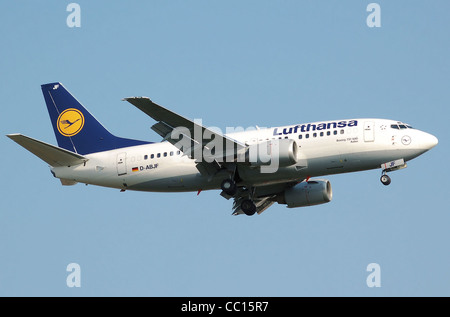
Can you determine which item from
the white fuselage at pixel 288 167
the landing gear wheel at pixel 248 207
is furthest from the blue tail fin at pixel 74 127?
the landing gear wheel at pixel 248 207

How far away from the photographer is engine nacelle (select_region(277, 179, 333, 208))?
52375 millimetres

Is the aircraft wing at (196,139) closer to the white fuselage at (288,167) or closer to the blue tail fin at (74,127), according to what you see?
the white fuselage at (288,167)

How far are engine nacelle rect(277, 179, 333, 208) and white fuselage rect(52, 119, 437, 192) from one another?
4.22 metres

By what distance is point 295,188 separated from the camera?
52625 millimetres

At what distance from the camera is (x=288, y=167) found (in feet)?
154

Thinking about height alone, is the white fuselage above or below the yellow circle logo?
below

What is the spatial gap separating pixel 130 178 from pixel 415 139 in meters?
16.6

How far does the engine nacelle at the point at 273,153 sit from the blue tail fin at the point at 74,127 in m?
8.36

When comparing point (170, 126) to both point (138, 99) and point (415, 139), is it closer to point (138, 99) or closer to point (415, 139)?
point (138, 99)

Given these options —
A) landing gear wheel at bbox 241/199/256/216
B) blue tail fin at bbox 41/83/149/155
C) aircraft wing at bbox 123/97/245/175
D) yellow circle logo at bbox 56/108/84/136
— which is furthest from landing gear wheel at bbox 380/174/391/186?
yellow circle logo at bbox 56/108/84/136

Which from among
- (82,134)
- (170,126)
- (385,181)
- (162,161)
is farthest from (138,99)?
(385,181)

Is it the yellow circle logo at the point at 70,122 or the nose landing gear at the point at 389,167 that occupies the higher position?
the yellow circle logo at the point at 70,122

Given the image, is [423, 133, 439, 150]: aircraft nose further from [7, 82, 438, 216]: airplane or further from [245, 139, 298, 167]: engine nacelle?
[245, 139, 298, 167]: engine nacelle

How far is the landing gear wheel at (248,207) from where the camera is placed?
51.5 metres
